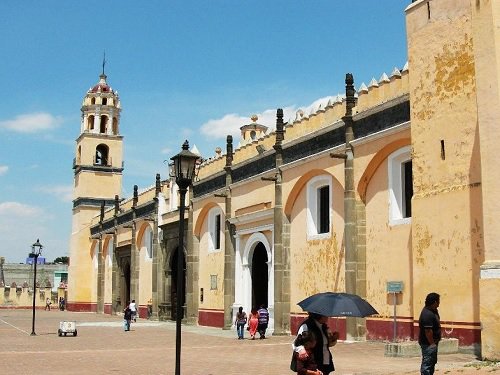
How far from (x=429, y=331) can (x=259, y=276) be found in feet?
55.0

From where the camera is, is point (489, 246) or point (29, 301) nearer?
point (489, 246)

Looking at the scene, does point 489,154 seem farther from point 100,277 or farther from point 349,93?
point 100,277

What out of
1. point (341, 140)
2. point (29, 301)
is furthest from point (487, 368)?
point (29, 301)

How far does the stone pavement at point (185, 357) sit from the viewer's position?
12320 mm

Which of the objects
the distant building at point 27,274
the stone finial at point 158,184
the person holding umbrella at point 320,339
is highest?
the stone finial at point 158,184

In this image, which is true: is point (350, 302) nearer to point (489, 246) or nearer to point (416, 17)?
point (489, 246)

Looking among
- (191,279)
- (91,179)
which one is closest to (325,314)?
(191,279)

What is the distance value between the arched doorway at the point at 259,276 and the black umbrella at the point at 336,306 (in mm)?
16638

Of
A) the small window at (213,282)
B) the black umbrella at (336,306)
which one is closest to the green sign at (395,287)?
the black umbrella at (336,306)

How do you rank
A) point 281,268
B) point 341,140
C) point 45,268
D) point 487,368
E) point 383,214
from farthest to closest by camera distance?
point 45,268 → point 281,268 → point 341,140 → point 383,214 → point 487,368

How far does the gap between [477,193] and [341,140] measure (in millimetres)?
6360

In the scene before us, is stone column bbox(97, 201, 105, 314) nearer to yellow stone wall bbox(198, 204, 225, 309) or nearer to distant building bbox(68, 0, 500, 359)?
distant building bbox(68, 0, 500, 359)

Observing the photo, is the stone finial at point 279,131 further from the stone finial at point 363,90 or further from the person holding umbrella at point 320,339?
the person holding umbrella at point 320,339

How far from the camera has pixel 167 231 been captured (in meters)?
32.8
